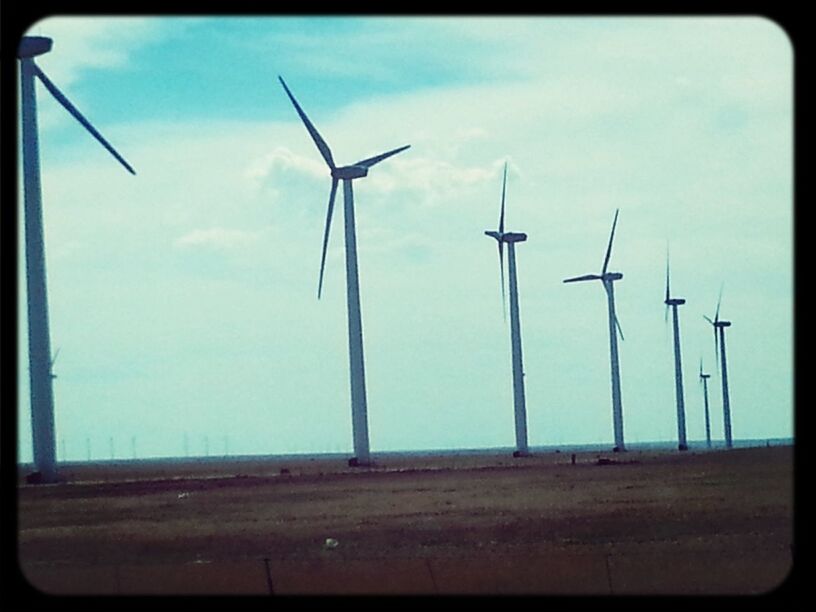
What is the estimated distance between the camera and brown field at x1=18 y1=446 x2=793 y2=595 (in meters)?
17.6

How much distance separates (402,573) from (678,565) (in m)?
3.51

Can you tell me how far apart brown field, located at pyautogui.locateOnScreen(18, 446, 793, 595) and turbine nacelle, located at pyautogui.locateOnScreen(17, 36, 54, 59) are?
15.6 meters

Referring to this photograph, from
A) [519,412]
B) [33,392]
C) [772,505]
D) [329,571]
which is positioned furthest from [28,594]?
[519,412]

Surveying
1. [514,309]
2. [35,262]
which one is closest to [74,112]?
[35,262]

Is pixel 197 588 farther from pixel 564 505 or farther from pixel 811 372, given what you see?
pixel 564 505

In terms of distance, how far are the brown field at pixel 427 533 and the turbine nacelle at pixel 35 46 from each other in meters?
15.6

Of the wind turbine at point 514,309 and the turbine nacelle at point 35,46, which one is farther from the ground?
the turbine nacelle at point 35,46

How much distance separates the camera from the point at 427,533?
2922 cm

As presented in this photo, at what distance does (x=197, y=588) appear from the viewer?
1725 cm

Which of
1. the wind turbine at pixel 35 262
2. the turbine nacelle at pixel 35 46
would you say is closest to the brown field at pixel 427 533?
the wind turbine at pixel 35 262

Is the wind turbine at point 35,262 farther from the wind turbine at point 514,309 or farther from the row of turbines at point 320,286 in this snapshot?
the wind turbine at point 514,309

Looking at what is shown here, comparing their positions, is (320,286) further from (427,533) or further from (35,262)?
(427,533)

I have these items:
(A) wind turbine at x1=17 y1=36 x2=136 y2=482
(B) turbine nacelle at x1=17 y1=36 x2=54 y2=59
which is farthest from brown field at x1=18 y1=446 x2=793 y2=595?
(B) turbine nacelle at x1=17 y1=36 x2=54 y2=59

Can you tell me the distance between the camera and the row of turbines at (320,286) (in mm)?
47969
